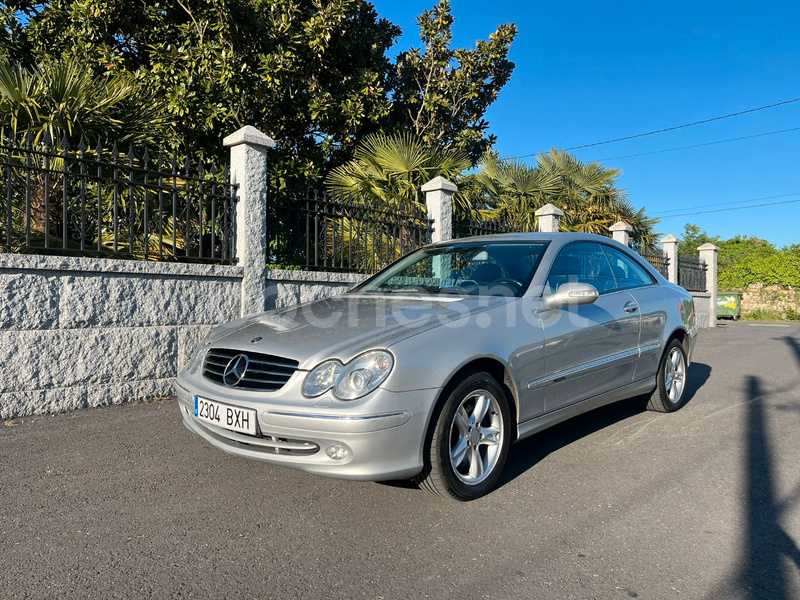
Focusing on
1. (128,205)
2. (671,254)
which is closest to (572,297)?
(128,205)

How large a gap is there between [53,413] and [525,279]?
406 cm

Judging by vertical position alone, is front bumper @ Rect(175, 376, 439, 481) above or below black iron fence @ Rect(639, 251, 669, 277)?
below

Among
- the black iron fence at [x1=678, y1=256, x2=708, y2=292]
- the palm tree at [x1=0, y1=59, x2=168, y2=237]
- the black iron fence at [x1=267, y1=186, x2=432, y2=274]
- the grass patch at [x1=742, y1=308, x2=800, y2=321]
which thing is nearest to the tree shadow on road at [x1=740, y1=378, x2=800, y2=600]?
the black iron fence at [x1=267, y1=186, x2=432, y2=274]

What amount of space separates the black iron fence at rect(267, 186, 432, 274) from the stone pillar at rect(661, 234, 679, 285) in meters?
10.1

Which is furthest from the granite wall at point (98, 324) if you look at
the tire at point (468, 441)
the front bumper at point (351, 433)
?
the tire at point (468, 441)

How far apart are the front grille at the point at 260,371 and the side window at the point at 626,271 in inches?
112

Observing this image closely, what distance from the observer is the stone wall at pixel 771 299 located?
26.8 m

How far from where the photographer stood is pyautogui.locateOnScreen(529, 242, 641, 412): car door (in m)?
3.68

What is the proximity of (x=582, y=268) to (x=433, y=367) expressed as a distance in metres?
1.96

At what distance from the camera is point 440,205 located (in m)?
8.96

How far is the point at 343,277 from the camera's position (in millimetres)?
7578

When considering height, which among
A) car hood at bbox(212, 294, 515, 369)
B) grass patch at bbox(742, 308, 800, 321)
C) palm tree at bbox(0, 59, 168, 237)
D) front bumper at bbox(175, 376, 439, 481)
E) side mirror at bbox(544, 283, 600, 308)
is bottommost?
grass patch at bbox(742, 308, 800, 321)

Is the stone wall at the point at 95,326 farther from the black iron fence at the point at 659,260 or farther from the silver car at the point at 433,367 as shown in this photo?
the black iron fence at the point at 659,260

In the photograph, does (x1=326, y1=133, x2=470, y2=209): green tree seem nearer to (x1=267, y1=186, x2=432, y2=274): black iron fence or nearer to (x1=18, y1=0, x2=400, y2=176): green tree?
(x1=18, y1=0, x2=400, y2=176): green tree
